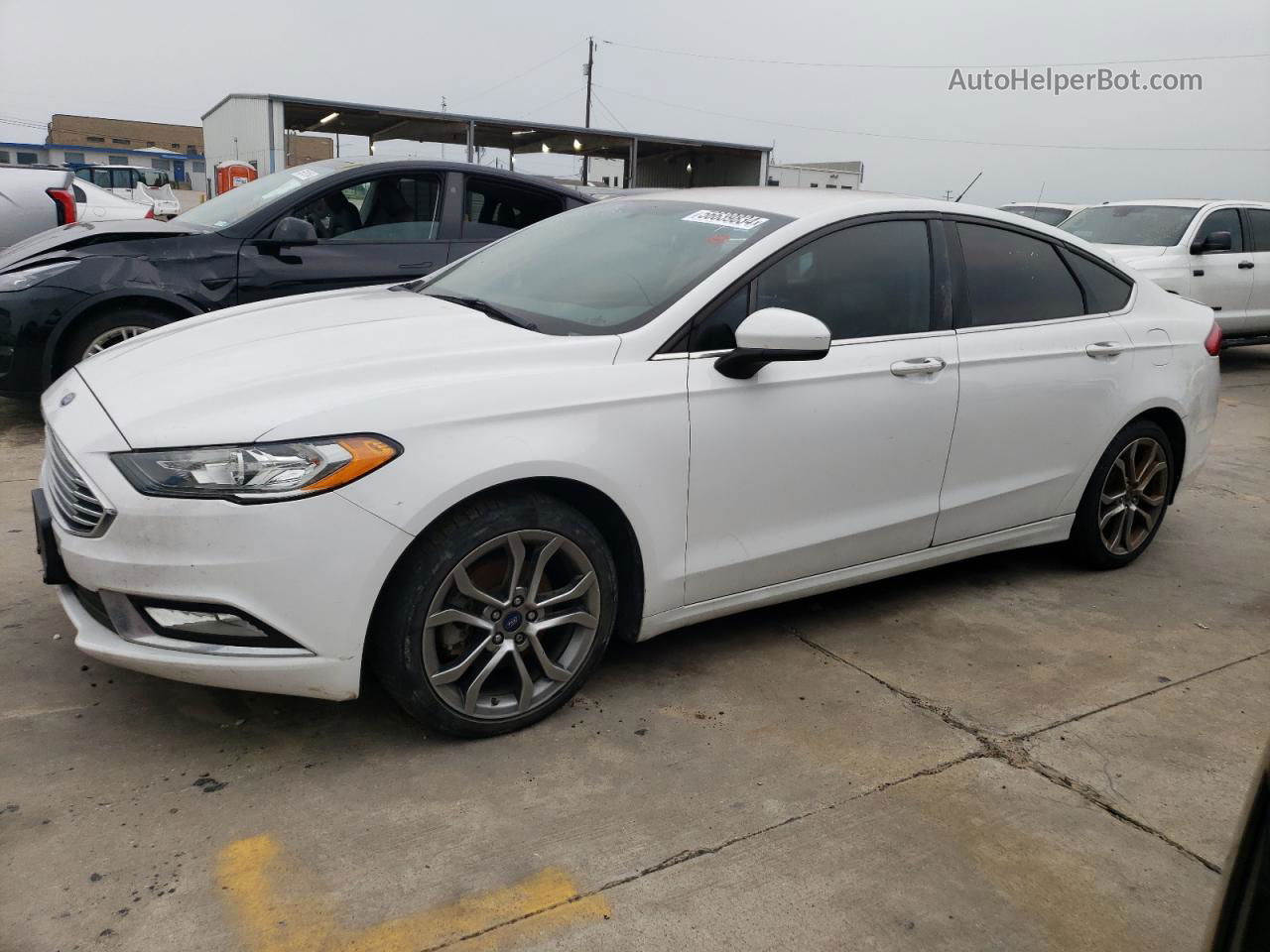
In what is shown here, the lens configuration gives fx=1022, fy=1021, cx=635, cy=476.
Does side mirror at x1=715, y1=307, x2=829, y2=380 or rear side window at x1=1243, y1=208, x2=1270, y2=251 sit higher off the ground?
rear side window at x1=1243, y1=208, x2=1270, y2=251

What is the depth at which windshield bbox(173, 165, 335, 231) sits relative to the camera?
6074mm

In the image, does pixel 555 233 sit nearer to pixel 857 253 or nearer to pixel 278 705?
pixel 857 253

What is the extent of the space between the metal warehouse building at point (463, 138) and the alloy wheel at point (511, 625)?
1790 cm

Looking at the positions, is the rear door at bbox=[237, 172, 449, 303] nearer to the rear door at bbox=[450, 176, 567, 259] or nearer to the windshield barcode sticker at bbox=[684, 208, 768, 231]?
the rear door at bbox=[450, 176, 567, 259]

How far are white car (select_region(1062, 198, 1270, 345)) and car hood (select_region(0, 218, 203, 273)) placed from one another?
846 centimetres

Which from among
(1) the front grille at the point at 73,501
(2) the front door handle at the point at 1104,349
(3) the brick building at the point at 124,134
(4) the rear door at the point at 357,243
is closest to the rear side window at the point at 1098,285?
(2) the front door handle at the point at 1104,349

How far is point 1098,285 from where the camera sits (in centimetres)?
422

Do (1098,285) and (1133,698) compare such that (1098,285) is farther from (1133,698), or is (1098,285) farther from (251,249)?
(251,249)

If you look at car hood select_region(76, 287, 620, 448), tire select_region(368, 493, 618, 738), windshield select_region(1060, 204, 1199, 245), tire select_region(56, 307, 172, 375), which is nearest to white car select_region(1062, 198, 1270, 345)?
windshield select_region(1060, 204, 1199, 245)

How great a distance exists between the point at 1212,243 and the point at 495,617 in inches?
392

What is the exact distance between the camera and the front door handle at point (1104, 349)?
4.04m

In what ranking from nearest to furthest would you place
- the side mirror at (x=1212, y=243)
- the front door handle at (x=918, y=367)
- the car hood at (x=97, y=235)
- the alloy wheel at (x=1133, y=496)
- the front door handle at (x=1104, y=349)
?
the front door handle at (x=918, y=367) < the front door handle at (x=1104, y=349) < the alloy wheel at (x=1133, y=496) < the car hood at (x=97, y=235) < the side mirror at (x=1212, y=243)

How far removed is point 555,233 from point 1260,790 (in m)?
3.15

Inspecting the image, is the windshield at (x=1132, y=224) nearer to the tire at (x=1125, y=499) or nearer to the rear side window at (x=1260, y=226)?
the rear side window at (x=1260, y=226)
